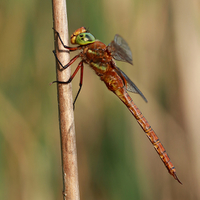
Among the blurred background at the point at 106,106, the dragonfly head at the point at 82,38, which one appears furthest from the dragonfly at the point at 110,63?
the blurred background at the point at 106,106

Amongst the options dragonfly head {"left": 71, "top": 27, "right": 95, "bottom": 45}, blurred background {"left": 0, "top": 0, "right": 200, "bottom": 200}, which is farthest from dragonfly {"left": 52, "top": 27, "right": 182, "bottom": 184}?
blurred background {"left": 0, "top": 0, "right": 200, "bottom": 200}

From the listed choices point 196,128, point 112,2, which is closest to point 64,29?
point 112,2

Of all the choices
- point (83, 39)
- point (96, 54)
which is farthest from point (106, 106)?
point (83, 39)

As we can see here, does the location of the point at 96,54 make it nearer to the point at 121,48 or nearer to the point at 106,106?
the point at 121,48

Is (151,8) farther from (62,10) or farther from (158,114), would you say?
(62,10)

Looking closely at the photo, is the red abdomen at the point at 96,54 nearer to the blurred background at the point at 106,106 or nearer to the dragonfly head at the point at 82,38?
the dragonfly head at the point at 82,38
